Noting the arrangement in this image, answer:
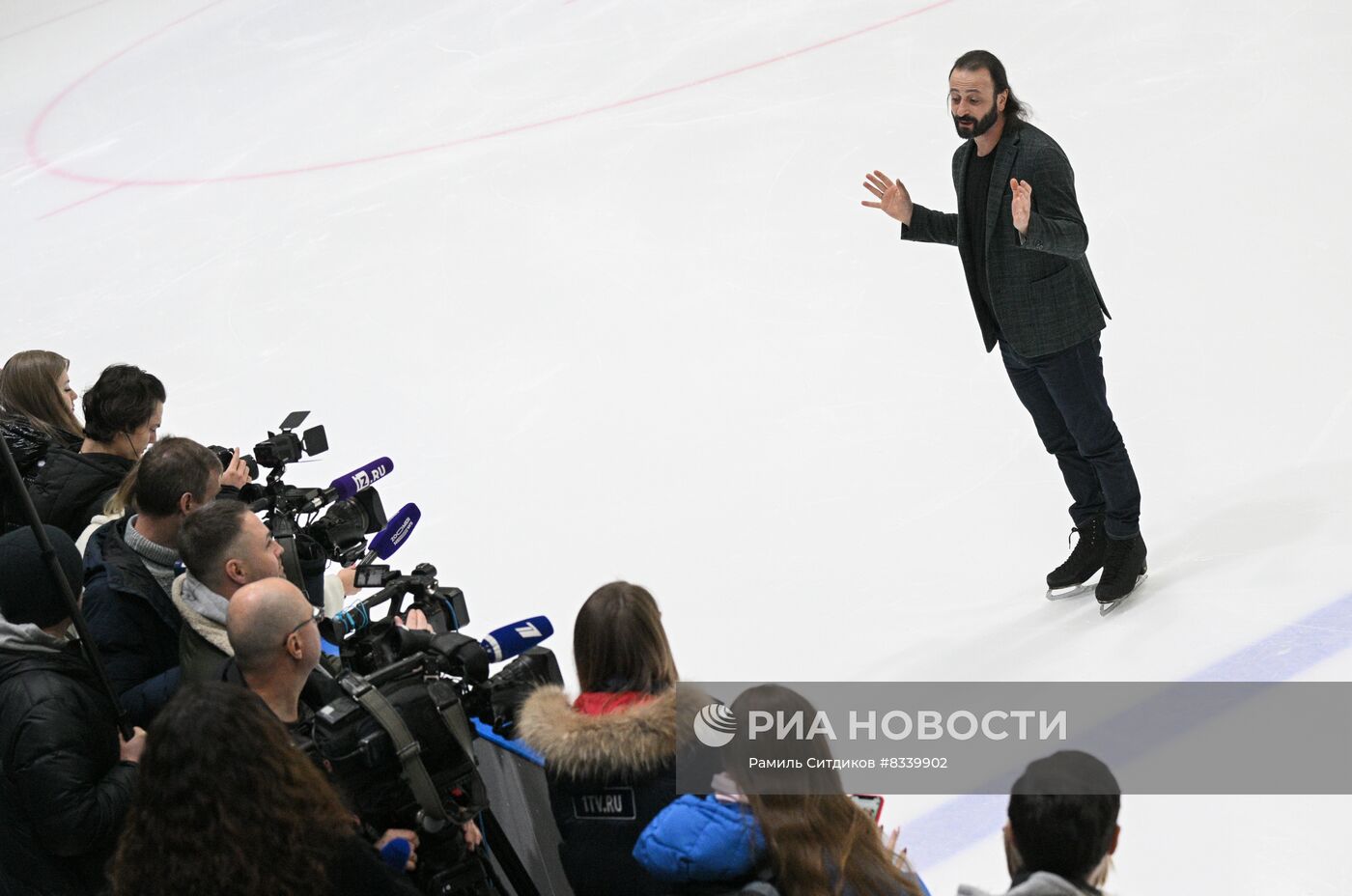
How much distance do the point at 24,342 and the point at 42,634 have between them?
16.1 feet

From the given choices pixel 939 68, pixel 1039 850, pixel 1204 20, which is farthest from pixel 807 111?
pixel 1039 850

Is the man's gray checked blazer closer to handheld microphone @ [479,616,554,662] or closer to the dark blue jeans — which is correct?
the dark blue jeans

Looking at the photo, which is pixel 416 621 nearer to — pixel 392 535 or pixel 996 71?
pixel 392 535

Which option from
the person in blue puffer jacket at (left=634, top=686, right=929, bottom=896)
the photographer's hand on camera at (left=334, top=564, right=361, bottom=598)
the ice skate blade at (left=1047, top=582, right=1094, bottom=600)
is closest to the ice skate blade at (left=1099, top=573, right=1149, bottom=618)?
the ice skate blade at (left=1047, top=582, right=1094, bottom=600)

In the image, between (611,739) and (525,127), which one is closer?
(611,739)

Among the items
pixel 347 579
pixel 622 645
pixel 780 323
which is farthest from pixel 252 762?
pixel 780 323

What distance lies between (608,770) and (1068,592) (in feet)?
7.09

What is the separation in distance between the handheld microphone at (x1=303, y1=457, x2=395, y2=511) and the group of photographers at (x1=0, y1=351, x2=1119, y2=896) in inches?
9.2

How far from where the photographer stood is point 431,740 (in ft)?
7.55

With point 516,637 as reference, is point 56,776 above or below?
below

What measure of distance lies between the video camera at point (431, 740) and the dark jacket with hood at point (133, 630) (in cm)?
73

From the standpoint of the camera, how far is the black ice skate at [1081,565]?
4.01 m

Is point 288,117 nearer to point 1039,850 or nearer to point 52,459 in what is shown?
point 52,459

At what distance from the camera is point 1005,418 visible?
16.0ft
